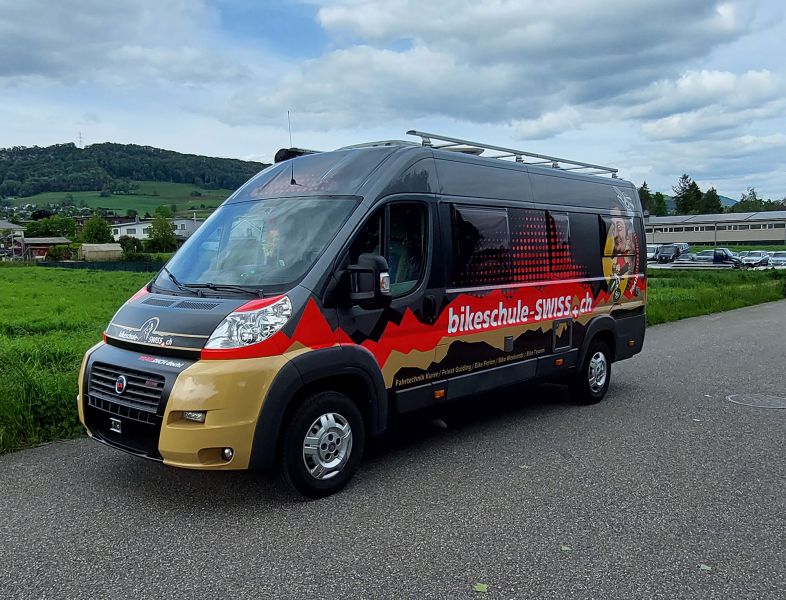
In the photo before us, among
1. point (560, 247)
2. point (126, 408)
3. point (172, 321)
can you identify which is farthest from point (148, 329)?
point (560, 247)

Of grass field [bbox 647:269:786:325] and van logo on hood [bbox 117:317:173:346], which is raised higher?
van logo on hood [bbox 117:317:173:346]

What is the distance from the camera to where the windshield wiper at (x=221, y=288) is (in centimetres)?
462

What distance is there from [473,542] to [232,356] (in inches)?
73.1

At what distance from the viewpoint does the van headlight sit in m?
4.34

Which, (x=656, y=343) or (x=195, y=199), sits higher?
(x=195, y=199)

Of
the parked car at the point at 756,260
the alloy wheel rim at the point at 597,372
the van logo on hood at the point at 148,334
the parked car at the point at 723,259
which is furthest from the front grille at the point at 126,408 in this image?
the parked car at the point at 723,259

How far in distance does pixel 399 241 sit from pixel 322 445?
66.4 inches

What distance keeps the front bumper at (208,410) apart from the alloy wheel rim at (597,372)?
446 cm

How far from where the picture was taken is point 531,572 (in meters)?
3.68

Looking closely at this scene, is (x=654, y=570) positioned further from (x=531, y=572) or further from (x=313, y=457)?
(x=313, y=457)

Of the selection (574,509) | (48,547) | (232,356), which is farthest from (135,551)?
(574,509)

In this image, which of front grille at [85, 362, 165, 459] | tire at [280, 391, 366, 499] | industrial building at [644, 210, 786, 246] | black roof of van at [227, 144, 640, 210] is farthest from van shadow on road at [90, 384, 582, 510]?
industrial building at [644, 210, 786, 246]

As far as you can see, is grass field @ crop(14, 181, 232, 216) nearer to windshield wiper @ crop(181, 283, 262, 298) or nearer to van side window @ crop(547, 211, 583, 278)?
van side window @ crop(547, 211, 583, 278)

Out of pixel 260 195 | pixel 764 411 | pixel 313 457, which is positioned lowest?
pixel 764 411
